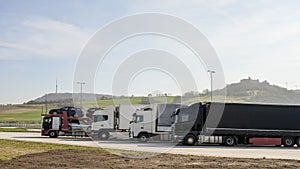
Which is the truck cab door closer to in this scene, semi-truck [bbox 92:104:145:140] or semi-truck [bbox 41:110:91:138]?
semi-truck [bbox 41:110:91:138]

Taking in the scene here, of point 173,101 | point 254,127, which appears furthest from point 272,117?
point 173,101

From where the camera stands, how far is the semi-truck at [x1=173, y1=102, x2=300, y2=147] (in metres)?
32.7

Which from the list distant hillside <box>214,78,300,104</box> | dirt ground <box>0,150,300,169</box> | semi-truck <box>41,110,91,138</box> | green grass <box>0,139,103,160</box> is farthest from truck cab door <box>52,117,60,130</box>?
distant hillside <box>214,78,300,104</box>

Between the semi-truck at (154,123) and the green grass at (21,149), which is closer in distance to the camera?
the green grass at (21,149)

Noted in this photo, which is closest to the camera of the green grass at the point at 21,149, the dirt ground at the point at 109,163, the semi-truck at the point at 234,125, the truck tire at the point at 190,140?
the dirt ground at the point at 109,163

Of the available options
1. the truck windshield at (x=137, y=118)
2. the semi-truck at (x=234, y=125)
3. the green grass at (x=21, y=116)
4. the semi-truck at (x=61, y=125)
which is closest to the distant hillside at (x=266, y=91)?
the green grass at (x=21, y=116)

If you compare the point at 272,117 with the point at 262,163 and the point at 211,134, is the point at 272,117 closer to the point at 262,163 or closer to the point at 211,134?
the point at 211,134

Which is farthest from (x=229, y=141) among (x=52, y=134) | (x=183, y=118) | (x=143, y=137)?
(x=52, y=134)

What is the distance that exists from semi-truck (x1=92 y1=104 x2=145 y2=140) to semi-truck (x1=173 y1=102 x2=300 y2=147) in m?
6.86

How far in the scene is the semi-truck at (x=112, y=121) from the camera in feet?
129

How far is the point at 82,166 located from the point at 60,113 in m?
30.2

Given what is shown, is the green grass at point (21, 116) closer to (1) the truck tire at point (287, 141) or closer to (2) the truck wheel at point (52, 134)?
(2) the truck wheel at point (52, 134)

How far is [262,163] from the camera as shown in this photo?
17.2 meters

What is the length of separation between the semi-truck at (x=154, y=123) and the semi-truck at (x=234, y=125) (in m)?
2.25
